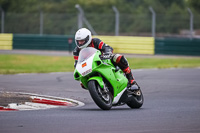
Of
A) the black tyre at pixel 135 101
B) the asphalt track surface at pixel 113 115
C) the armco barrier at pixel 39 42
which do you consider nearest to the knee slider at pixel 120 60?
the black tyre at pixel 135 101

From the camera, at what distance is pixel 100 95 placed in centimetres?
857

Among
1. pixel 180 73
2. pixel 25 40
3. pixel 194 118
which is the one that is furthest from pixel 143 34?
pixel 194 118

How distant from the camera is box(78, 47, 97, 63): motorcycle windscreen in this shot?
8.84 meters

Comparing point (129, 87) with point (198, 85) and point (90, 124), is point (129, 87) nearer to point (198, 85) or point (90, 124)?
point (90, 124)

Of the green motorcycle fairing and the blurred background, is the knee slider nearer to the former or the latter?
the green motorcycle fairing

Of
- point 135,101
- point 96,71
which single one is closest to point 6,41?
point 135,101

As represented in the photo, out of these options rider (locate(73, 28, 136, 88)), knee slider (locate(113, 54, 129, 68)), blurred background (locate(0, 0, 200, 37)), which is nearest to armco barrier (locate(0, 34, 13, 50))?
blurred background (locate(0, 0, 200, 37))

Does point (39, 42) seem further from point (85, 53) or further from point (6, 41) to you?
point (85, 53)

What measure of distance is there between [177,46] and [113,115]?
2040cm

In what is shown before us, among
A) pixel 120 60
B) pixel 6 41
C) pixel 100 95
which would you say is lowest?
pixel 6 41

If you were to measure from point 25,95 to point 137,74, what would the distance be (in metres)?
7.56

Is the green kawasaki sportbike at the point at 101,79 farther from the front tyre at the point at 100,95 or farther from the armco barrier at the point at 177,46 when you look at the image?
the armco barrier at the point at 177,46

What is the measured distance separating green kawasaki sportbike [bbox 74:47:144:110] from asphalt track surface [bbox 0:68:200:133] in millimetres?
220

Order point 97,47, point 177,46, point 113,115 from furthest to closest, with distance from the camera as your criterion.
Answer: point 177,46
point 97,47
point 113,115
